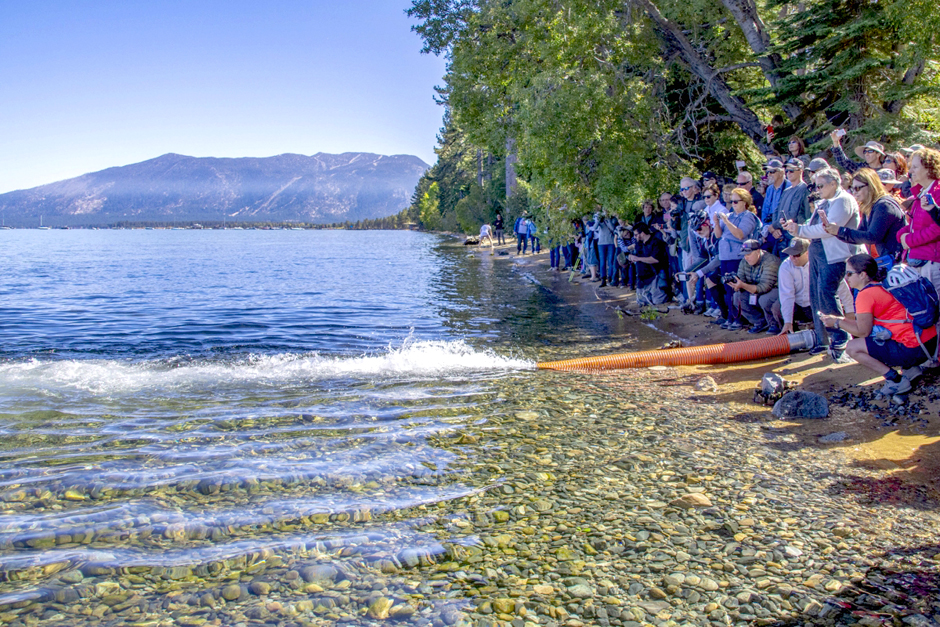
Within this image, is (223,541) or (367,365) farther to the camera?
(367,365)

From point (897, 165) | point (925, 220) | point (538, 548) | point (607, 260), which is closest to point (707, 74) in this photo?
point (607, 260)

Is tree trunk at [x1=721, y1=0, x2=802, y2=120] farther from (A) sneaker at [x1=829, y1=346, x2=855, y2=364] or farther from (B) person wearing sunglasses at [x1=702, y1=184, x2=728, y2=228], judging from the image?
(A) sneaker at [x1=829, y1=346, x2=855, y2=364]

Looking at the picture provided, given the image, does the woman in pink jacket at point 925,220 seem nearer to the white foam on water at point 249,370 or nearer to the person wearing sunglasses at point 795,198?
the person wearing sunglasses at point 795,198

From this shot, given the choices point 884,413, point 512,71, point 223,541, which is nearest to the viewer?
point 223,541

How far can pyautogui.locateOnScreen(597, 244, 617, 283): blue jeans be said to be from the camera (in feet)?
59.8

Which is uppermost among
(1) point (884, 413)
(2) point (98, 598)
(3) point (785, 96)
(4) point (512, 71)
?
(4) point (512, 71)

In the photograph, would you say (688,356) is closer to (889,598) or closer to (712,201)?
(712,201)

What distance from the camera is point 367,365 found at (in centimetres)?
972

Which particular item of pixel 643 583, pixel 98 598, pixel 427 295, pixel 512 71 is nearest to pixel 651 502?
pixel 643 583

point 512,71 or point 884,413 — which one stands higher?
point 512,71

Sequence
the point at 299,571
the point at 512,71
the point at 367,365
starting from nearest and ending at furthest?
the point at 299,571 → the point at 367,365 → the point at 512,71

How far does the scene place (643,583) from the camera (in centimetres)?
378

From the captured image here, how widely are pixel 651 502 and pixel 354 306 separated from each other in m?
13.6

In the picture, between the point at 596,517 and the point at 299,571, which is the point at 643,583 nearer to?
the point at 596,517
